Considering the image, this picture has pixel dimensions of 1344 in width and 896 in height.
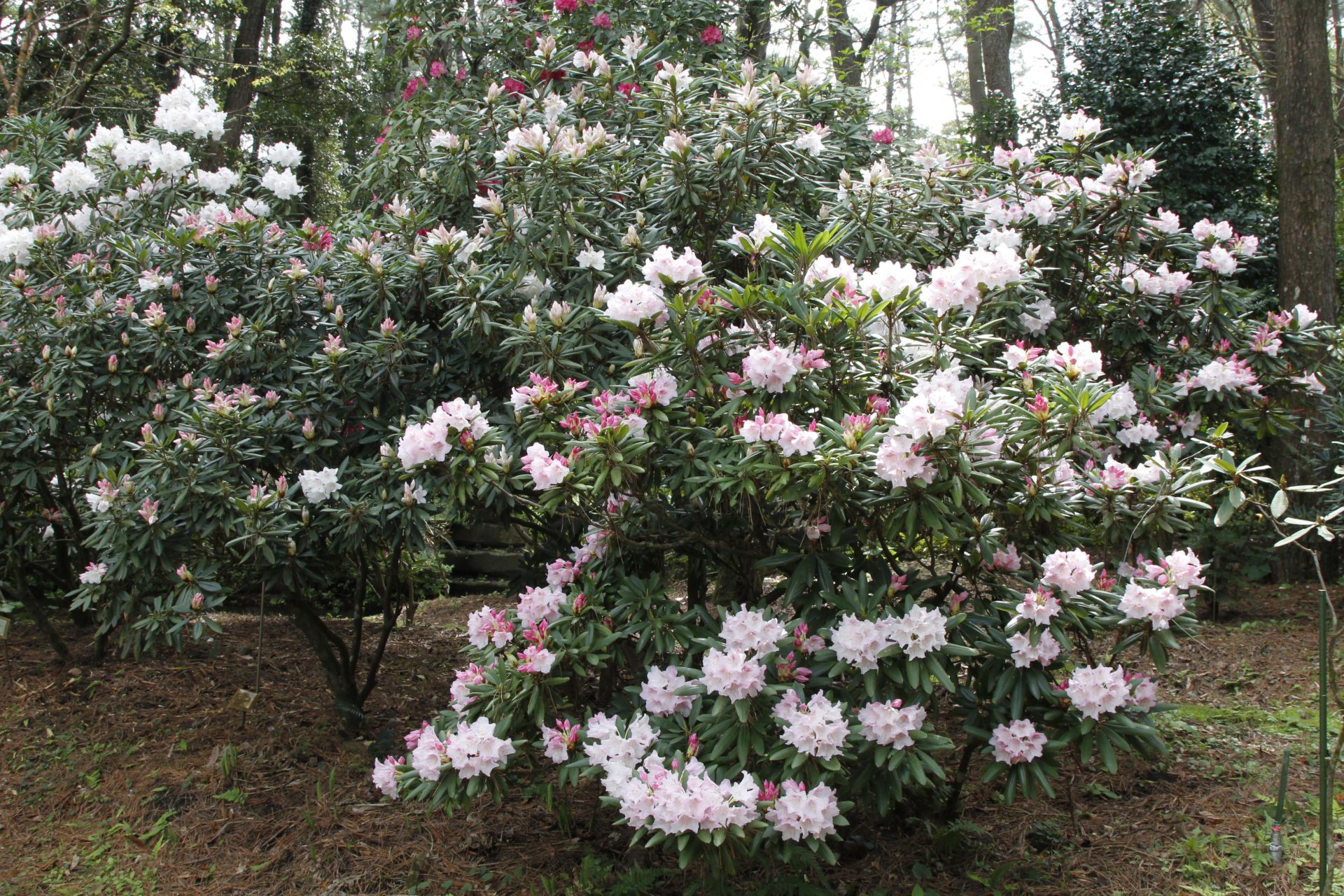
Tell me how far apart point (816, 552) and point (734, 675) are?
43 centimetres

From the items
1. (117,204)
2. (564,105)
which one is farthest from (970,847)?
(117,204)

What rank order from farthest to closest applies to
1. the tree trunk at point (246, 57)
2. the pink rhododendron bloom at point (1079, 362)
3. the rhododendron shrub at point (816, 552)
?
1. the tree trunk at point (246, 57)
2. the pink rhododendron bloom at point (1079, 362)
3. the rhododendron shrub at point (816, 552)

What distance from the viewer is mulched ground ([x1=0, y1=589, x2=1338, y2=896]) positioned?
2893mm

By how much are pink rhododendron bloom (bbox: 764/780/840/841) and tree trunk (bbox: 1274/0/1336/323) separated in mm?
5135

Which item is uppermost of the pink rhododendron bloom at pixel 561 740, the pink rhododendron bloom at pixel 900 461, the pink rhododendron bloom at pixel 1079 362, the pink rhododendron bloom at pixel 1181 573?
the pink rhododendron bloom at pixel 1079 362

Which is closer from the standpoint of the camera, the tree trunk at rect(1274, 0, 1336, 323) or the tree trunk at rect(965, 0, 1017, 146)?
the tree trunk at rect(1274, 0, 1336, 323)

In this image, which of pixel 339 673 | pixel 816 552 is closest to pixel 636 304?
pixel 816 552

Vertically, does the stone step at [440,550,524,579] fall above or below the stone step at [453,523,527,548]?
below

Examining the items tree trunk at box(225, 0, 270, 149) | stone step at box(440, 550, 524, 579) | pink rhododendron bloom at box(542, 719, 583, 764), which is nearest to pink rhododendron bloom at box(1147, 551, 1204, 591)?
pink rhododendron bloom at box(542, 719, 583, 764)

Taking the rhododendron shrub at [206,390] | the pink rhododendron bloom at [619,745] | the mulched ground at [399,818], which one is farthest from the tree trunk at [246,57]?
the pink rhododendron bloom at [619,745]

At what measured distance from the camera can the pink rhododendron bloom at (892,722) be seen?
2.24 m

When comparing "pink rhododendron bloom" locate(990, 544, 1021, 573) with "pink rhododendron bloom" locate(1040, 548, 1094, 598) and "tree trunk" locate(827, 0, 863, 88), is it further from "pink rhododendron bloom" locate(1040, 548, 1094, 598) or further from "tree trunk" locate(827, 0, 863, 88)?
"tree trunk" locate(827, 0, 863, 88)

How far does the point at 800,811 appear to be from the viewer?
7.07ft

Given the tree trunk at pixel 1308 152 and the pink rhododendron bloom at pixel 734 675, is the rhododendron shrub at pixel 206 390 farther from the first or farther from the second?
the tree trunk at pixel 1308 152
